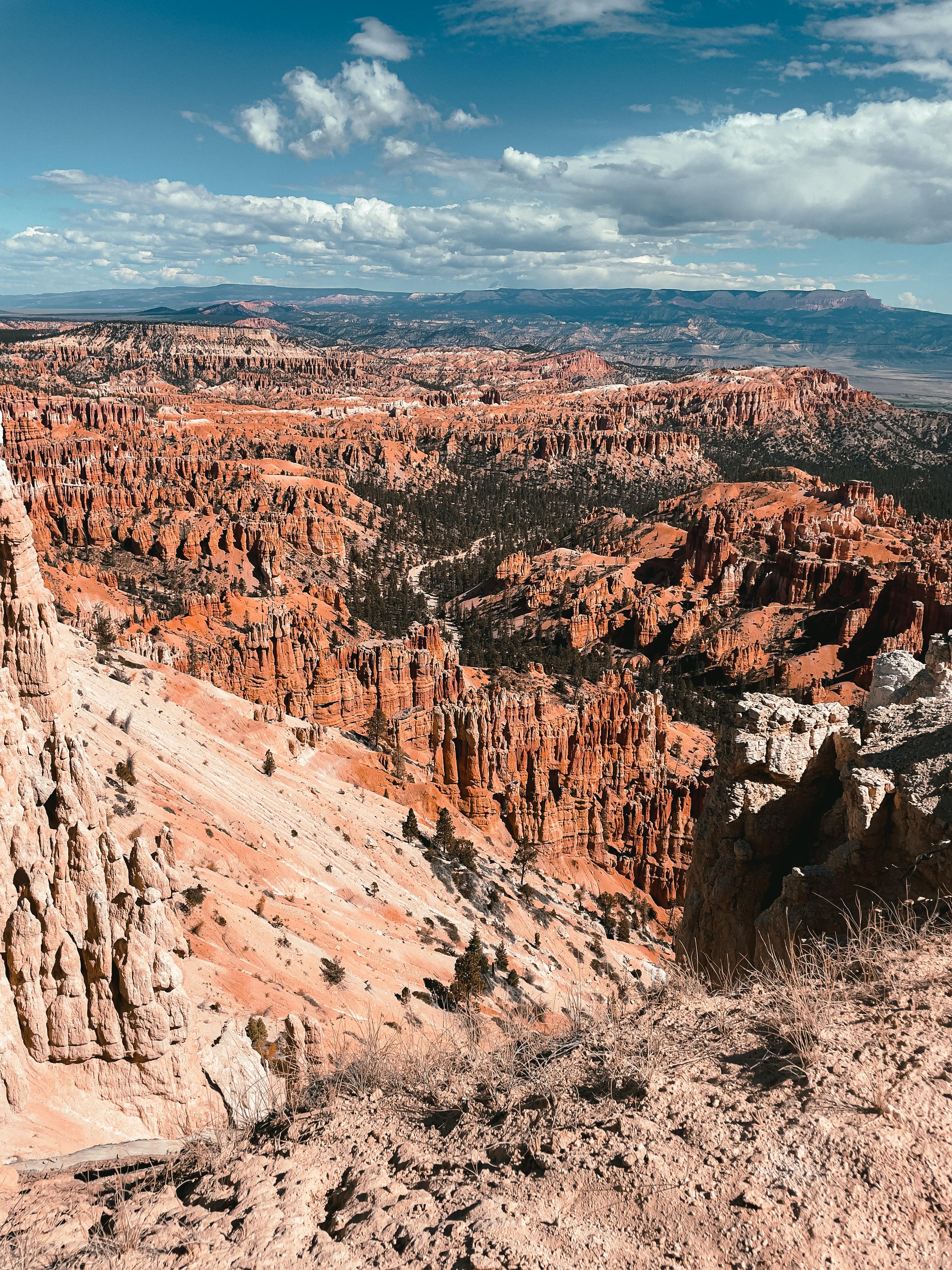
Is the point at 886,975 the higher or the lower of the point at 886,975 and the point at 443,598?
the higher

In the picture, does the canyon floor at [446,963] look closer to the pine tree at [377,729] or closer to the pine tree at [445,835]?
the pine tree at [445,835]

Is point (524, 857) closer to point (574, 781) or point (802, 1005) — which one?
point (574, 781)

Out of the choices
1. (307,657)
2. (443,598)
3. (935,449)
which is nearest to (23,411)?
(443,598)

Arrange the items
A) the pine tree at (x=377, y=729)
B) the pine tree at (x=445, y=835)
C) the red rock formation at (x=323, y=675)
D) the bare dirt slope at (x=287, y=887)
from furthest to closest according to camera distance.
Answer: the red rock formation at (x=323, y=675)
the pine tree at (x=377, y=729)
the pine tree at (x=445, y=835)
the bare dirt slope at (x=287, y=887)

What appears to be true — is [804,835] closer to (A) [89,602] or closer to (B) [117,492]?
(A) [89,602]

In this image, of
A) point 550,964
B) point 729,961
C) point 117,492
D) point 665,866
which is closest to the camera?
point 729,961

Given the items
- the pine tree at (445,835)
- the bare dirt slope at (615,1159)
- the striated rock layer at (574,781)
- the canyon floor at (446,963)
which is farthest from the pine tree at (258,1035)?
the striated rock layer at (574,781)
